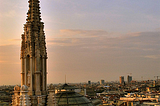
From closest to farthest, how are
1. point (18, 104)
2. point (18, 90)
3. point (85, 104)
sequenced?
point (18, 104)
point (18, 90)
point (85, 104)

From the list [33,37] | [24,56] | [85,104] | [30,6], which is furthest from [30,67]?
[85,104]

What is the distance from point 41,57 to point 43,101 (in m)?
3.35

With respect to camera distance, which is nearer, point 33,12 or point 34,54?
point 34,54

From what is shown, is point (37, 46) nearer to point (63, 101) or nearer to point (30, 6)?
point (30, 6)

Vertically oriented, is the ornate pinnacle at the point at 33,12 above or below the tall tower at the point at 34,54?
above

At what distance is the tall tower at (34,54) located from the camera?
20641 millimetres

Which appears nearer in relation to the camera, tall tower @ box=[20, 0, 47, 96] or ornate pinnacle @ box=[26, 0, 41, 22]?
tall tower @ box=[20, 0, 47, 96]

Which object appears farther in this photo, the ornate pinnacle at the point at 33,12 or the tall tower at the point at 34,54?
the ornate pinnacle at the point at 33,12

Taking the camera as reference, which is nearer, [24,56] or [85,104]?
[24,56]

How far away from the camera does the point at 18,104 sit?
1922 centimetres

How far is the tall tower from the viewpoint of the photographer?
20.6m

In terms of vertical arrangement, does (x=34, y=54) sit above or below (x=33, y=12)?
below

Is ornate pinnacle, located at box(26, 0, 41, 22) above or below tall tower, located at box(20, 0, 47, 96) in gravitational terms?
above

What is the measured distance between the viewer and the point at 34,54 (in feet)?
69.1
